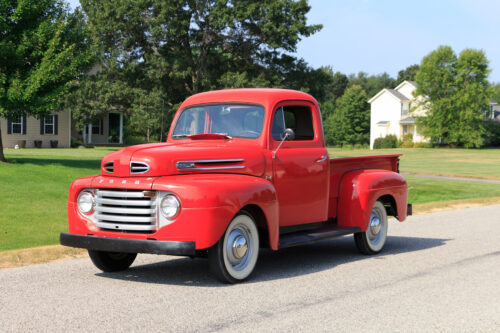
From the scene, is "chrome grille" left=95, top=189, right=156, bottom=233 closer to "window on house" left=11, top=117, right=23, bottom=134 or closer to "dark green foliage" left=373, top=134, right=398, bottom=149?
"window on house" left=11, top=117, right=23, bottom=134

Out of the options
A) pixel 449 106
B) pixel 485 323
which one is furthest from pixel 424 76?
pixel 485 323

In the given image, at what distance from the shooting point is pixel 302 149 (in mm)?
8328

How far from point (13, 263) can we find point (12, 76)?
14406 millimetres

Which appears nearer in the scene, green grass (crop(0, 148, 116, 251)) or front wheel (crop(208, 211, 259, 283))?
front wheel (crop(208, 211, 259, 283))

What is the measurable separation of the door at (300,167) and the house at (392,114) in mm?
69703

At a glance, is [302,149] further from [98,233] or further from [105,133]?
[105,133]

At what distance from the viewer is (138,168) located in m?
6.75

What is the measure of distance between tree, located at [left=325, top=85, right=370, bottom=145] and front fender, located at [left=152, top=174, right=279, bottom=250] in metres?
74.3

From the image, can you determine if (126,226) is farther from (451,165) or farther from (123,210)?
(451,165)

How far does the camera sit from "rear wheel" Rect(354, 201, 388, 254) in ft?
30.0

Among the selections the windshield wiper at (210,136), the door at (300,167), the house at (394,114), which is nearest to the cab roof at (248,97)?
the door at (300,167)

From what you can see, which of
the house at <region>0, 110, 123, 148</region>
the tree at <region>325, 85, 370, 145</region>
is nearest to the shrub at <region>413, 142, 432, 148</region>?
the tree at <region>325, 85, 370, 145</region>

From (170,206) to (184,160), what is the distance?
0.63m

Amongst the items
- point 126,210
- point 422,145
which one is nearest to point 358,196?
point 126,210
